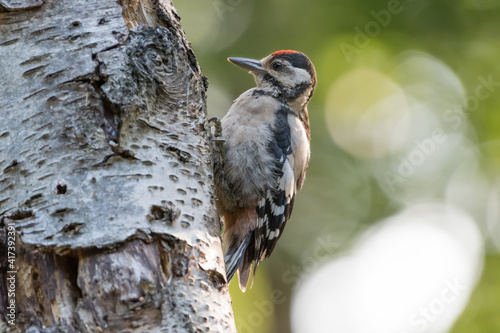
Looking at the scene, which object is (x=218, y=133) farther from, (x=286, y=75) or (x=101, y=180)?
(x=101, y=180)

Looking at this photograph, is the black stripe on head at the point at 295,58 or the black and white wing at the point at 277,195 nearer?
the black and white wing at the point at 277,195

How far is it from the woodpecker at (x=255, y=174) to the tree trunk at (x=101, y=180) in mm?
1424

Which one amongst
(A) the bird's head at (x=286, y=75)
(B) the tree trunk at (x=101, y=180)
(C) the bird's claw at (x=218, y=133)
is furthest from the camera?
(A) the bird's head at (x=286, y=75)

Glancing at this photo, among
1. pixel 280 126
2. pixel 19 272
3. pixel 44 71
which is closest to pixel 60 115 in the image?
pixel 44 71

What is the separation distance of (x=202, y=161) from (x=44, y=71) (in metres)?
0.72

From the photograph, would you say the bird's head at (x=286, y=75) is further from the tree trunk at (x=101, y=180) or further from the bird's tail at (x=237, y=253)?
the tree trunk at (x=101, y=180)

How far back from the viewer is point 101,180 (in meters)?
1.98

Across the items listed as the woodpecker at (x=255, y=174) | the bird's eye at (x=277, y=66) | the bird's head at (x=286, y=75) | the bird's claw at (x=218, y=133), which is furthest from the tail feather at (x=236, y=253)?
the bird's eye at (x=277, y=66)

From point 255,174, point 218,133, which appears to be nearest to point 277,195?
point 255,174

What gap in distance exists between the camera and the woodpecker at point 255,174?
3900mm

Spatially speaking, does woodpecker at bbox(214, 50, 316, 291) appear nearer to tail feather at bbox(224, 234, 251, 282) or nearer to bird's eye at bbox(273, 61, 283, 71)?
tail feather at bbox(224, 234, 251, 282)

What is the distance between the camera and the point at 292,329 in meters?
5.56

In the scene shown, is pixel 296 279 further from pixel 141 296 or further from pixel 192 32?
pixel 141 296

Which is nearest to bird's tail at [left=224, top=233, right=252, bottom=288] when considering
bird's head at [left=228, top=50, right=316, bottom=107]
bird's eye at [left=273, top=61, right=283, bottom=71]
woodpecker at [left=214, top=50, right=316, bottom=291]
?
woodpecker at [left=214, top=50, right=316, bottom=291]
